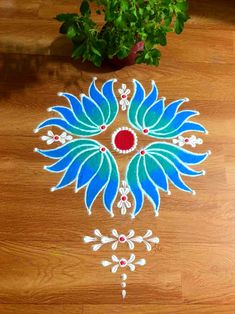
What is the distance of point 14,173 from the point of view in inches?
49.3

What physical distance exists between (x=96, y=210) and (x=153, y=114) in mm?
433

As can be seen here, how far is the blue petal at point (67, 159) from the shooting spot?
4.16 feet

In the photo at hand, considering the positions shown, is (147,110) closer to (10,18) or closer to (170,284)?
(170,284)

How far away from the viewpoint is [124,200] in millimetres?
1226

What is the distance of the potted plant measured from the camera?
45.1 inches

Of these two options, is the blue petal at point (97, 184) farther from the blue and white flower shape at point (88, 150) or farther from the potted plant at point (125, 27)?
the potted plant at point (125, 27)

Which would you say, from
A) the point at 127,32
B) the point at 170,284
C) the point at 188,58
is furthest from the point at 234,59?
the point at 170,284

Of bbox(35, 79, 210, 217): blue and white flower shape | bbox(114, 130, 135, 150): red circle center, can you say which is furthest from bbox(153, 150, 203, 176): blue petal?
bbox(114, 130, 135, 150): red circle center

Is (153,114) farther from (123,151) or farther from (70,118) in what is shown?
(70,118)

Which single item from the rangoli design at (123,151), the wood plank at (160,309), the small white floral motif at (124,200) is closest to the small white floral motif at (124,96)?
the rangoli design at (123,151)

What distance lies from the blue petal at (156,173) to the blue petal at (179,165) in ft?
0.15

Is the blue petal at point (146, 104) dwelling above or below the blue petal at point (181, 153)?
above

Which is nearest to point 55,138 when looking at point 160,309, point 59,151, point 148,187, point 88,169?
point 59,151

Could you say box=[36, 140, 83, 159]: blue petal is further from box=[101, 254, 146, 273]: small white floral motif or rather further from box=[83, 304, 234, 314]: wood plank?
box=[83, 304, 234, 314]: wood plank
